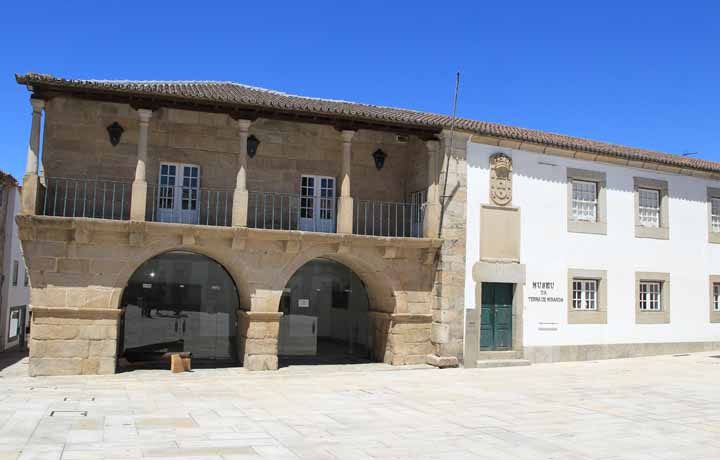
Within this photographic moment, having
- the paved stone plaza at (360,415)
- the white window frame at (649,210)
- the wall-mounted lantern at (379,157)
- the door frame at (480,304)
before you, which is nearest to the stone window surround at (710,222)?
the white window frame at (649,210)

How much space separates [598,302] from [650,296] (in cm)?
193

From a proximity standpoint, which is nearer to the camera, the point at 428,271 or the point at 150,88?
the point at 150,88

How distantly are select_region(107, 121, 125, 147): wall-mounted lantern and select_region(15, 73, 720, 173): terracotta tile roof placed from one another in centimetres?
88

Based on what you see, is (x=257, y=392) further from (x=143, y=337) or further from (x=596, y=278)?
(x=596, y=278)

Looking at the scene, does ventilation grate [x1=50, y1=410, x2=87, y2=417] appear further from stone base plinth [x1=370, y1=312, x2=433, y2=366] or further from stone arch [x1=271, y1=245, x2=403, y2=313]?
stone base plinth [x1=370, y1=312, x2=433, y2=366]

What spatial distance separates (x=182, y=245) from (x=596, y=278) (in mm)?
10363

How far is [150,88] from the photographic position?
13312mm

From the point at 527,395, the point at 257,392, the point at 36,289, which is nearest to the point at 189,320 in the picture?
the point at 36,289

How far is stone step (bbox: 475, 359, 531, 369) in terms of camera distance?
50.3ft

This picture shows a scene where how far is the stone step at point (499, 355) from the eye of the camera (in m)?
15.5

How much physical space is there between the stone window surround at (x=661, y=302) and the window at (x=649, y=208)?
137 centimetres

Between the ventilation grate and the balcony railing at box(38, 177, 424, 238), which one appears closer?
the ventilation grate

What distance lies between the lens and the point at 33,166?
41.1ft

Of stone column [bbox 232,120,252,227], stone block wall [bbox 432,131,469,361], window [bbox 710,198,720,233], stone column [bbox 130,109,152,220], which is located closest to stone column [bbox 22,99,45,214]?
stone column [bbox 130,109,152,220]
